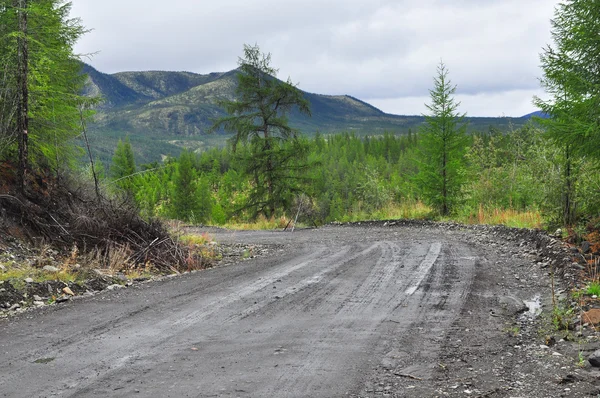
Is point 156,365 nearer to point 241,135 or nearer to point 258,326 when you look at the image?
point 258,326

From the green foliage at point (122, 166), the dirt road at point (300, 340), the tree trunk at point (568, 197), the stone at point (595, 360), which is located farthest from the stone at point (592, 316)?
the green foliage at point (122, 166)

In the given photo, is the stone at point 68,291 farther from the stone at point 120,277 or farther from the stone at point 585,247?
the stone at point 585,247

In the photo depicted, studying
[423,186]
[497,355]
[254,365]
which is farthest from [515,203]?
[254,365]

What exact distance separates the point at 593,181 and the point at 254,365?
1029 centimetres

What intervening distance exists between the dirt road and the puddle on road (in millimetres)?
114

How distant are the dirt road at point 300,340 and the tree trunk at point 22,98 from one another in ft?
18.2

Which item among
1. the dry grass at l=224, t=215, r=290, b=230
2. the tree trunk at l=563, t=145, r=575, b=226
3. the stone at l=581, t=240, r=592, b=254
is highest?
the tree trunk at l=563, t=145, r=575, b=226

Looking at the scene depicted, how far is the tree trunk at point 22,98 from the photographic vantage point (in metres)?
11.0

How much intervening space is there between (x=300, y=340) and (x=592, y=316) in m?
3.32

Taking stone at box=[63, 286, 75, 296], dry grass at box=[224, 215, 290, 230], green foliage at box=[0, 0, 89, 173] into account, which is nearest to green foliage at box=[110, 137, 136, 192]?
green foliage at box=[0, 0, 89, 173]

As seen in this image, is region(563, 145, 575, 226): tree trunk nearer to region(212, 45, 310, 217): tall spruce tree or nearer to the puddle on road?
the puddle on road

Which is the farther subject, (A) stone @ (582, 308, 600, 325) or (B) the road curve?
(A) stone @ (582, 308, 600, 325)

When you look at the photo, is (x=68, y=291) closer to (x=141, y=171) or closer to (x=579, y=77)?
(x=141, y=171)

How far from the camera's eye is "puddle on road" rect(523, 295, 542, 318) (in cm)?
611
